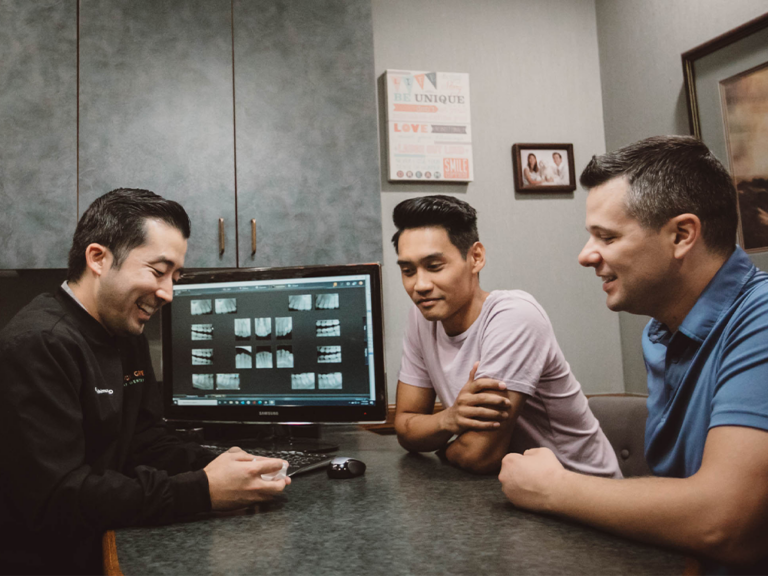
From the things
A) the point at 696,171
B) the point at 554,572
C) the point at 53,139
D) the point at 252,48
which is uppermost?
the point at 252,48

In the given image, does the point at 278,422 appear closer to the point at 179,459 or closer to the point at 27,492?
the point at 179,459

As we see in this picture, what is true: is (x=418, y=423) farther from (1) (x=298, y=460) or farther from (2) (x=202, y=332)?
(2) (x=202, y=332)

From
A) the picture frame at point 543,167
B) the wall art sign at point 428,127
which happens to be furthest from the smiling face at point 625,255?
the picture frame at point 543,167

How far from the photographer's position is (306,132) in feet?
6.54

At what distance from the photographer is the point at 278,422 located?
1.57m

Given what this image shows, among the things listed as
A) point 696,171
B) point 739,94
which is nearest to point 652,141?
point 696,171

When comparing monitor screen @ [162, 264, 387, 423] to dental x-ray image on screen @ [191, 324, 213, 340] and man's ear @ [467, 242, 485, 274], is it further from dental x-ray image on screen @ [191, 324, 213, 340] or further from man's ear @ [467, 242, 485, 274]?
man's ear @ [467, 242, 485, 274]

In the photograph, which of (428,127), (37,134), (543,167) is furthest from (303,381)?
(543,167)

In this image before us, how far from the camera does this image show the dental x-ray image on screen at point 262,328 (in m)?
1.62

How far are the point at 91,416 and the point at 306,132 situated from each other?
1274 millimetres

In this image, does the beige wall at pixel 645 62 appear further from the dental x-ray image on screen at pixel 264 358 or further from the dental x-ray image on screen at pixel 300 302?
the dental x-ray image on screen at pixel 264 358

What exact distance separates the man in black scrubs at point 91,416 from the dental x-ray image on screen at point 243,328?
42 cm

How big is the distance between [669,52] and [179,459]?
7.15 ft

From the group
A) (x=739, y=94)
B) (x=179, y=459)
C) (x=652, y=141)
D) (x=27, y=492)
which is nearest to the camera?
(x=27, y=492)
